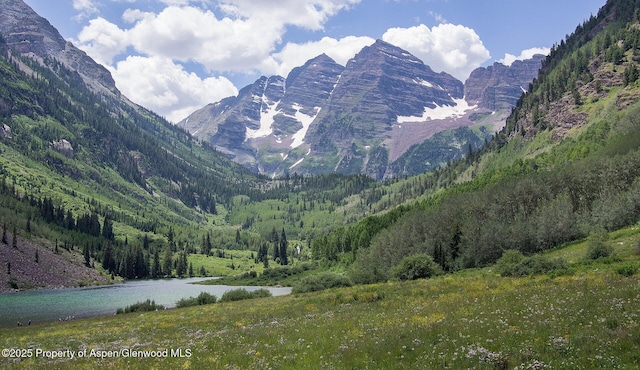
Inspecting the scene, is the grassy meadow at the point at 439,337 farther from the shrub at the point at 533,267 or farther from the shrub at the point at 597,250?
the shrub at the point at 597,250

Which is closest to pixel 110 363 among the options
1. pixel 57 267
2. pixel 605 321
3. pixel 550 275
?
pixel 605 321

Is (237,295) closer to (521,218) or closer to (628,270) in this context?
(628,270)

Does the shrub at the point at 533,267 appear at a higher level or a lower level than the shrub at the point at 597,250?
lower

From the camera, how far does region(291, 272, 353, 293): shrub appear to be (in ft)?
Result: 262

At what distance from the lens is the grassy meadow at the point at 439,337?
55.1ft

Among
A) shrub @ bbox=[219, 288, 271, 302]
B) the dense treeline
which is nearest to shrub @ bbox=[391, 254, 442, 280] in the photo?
the dense treeline

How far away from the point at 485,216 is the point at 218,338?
113 m

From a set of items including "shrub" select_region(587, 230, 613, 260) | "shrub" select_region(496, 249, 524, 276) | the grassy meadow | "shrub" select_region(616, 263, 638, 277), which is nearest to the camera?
the grassy meadow

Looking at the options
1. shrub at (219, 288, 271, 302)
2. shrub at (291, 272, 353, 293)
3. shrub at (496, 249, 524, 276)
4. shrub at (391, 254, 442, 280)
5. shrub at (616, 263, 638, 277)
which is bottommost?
shrub at (219, 288, 271, 302)

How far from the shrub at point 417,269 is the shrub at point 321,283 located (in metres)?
10.1

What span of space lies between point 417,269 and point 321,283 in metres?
20.0

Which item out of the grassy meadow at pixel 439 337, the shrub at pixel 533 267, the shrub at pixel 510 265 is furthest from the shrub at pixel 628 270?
the shrub at pixel 510 265

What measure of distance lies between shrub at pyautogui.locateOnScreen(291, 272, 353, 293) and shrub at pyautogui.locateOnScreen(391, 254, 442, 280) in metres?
10.1

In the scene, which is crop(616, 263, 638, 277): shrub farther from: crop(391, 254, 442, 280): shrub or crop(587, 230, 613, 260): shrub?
crop(391, 254, 442, 280): shrub
